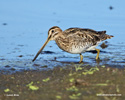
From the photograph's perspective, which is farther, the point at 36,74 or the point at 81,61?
the point at 81,61

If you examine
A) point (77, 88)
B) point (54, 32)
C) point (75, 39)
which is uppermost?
point (54, 32)

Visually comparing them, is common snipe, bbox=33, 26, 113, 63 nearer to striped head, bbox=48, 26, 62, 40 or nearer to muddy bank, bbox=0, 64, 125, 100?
striped head, bbox=48, 26, 62, 40

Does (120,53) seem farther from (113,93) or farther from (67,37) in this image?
(113,93)

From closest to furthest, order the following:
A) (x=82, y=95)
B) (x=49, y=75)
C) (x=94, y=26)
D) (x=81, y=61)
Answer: (x=82, y=95) → (x=49, y=75) → (x=81, y=61) → (x=94, y=26)

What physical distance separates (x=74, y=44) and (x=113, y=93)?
4.53 m

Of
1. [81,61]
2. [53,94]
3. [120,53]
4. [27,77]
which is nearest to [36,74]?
[27,77]

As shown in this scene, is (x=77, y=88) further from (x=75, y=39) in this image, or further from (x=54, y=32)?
(x=54, y=32)

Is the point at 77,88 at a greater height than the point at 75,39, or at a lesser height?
lesser

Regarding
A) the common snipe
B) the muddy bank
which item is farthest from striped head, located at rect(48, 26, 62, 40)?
the muddy bank

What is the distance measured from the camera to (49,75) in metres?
8.23

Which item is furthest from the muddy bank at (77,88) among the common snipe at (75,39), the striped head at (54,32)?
the striped head at (54,32)

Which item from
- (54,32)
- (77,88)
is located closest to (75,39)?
(54,32)

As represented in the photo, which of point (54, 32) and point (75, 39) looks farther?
point (54, 32)

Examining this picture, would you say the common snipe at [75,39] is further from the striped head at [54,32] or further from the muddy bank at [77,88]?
the muddy bank at [77,88]
